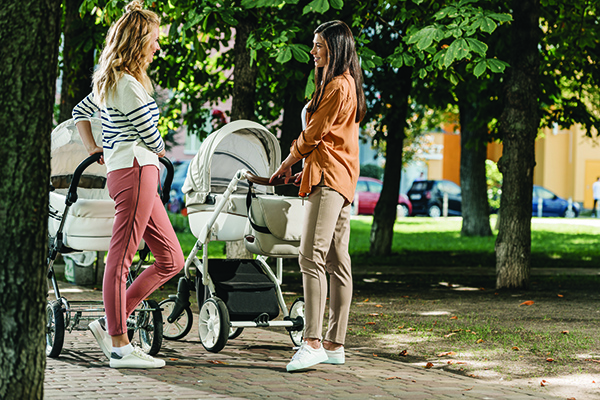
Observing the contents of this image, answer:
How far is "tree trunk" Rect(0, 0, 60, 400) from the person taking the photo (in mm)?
3299

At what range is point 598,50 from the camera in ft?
50.3

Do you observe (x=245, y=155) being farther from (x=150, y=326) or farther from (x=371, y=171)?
(x=371, y=171)

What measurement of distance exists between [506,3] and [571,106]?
19.6ft

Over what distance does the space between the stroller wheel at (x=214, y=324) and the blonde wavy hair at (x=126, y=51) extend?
64.3 inches

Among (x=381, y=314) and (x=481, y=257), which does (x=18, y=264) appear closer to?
(x=381, y=314)

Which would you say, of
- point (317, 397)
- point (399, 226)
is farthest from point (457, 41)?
point (399, 226)

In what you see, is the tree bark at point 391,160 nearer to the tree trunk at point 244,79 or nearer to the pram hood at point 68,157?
the tree trunk at point 244,79

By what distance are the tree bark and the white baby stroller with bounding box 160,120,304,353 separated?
8749mm

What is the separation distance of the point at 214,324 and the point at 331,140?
1.60m

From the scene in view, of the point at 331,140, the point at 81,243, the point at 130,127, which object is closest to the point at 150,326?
the point at 81,243

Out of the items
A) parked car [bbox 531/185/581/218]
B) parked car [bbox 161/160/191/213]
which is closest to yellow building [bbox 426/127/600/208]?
parked car [bbox 531/185/581/218]

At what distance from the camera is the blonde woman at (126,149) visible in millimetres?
5258

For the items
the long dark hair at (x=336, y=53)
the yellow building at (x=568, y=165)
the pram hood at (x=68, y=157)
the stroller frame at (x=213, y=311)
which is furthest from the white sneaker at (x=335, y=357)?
the yellow building at (x=568, y=165)

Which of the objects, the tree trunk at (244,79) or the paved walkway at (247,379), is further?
the tree trunk at (244,79)
